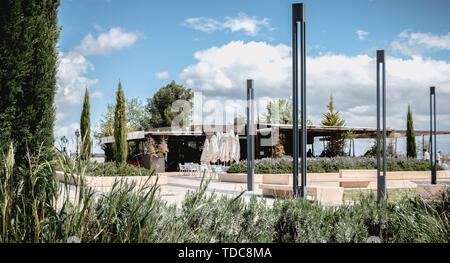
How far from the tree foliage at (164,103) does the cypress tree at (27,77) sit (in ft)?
128

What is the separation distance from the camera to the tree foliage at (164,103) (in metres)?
45.0

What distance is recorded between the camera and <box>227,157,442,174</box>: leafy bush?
18.7m

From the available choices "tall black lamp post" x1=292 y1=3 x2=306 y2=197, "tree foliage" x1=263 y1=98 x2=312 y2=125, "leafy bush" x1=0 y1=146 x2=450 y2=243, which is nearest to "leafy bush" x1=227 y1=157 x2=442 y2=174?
"tall black lamp post" x1=292 y1=3 x2=306 y2=197

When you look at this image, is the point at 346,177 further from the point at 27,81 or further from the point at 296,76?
the point at 27,81

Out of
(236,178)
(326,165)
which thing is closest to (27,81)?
(236,178)

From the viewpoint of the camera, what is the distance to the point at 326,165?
65.2 feet

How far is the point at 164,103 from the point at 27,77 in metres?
41.3

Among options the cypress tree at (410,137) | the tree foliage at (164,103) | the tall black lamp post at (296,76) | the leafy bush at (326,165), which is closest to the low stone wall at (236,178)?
the leafy bush at (326,165)

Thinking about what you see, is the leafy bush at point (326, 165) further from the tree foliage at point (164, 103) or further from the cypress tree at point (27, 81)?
the tree foliage at point (164, 103)

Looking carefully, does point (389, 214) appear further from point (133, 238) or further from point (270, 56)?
point (270, 56)

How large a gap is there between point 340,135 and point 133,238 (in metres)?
Result: 26.6
